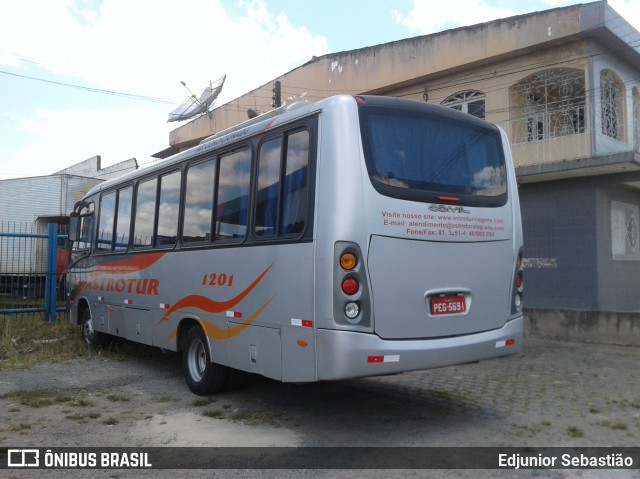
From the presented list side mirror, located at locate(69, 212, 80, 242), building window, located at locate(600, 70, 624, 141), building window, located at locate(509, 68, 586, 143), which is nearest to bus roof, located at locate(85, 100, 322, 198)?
side mirror, located at locate(69, 212, 80, 242)

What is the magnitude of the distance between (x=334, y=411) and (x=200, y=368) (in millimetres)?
1829

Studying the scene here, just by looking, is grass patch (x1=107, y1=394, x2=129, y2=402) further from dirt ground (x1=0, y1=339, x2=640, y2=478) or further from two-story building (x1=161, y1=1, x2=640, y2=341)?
two-story building (x1=161, y1=1, x2=640, y2=341)

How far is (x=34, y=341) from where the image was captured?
431 inches

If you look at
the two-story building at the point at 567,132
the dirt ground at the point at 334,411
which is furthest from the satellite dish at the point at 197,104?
the dirt ground at the point at 334,411

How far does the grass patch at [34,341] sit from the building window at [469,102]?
407 inches

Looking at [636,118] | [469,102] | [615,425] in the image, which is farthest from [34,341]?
[636,118]

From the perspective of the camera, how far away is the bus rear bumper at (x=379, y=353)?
5.00 meters

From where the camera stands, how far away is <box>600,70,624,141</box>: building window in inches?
530

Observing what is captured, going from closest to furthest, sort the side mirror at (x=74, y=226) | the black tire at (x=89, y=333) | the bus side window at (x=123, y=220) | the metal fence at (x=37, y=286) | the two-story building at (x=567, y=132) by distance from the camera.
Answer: the bus side window at (x=123, y=220)
the black tire at (x=89, y=333)
the side mirror at (x=74, y=226)
the two-story building at (x=567, y=132)
the metal fence at (x=37, y=286)

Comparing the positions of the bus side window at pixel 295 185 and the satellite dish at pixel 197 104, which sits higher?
the satellite dish at pixel 197 104

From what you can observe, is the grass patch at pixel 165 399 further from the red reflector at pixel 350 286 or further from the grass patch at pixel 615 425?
the grass patch at pixel 615 425

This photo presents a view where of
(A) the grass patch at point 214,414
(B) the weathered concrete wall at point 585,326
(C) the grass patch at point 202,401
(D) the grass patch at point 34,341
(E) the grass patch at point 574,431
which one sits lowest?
(A) the grass patch at point 214,414

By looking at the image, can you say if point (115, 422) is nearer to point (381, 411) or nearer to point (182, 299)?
point (182, 299)

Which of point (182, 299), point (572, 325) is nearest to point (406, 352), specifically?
point (182, 299)
